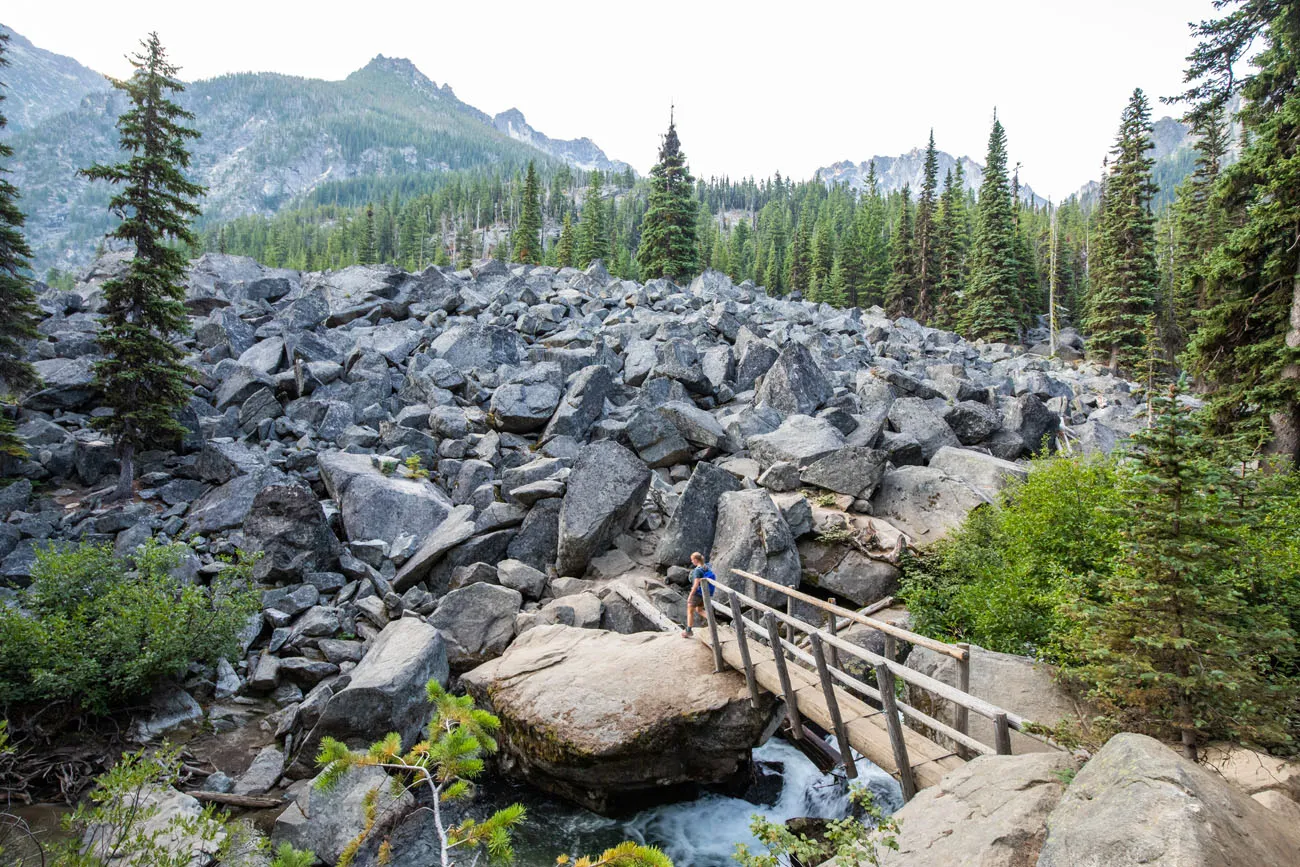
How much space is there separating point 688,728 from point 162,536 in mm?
13582

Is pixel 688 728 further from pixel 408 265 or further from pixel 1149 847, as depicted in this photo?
pixel 408 265

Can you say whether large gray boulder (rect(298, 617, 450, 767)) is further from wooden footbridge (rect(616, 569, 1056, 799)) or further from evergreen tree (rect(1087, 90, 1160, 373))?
evergreen tree (rect(1087, 90, 1160, 373))

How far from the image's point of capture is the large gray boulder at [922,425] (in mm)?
19469

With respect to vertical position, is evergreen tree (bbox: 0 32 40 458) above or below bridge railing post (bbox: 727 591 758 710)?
above

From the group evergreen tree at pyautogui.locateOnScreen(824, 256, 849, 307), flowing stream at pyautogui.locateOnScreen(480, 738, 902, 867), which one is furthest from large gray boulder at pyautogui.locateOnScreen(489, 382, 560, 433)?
evergreen tree at pyautogui.locateOnScreen(824, 256, 849, 307)

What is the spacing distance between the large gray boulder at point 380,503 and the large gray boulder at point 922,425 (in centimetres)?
1480

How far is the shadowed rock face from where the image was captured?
9695 mm

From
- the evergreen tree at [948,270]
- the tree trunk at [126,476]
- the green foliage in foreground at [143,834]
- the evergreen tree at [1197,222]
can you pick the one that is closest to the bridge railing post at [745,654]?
the green foliage in foreground at [143,834]

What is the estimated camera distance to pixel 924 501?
16.5 meters

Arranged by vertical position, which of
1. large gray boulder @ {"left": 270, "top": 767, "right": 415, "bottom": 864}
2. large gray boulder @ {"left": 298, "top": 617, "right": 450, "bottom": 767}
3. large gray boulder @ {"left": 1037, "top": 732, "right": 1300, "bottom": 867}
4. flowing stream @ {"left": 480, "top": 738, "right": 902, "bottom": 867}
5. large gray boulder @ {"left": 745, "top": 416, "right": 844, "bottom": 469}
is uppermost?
large gray boulder @ {"left": 745, "top": 416, "right": 844, "bottom": 469}

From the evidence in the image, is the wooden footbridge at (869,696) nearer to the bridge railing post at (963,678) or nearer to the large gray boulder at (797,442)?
the bridge railing post at (963,678)

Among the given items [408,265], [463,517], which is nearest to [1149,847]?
[463,517]

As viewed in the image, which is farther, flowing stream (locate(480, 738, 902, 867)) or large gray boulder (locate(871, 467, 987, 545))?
large gray boulder (locate(871, 467, 987, 545))

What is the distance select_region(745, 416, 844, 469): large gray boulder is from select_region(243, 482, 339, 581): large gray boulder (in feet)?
39.4
